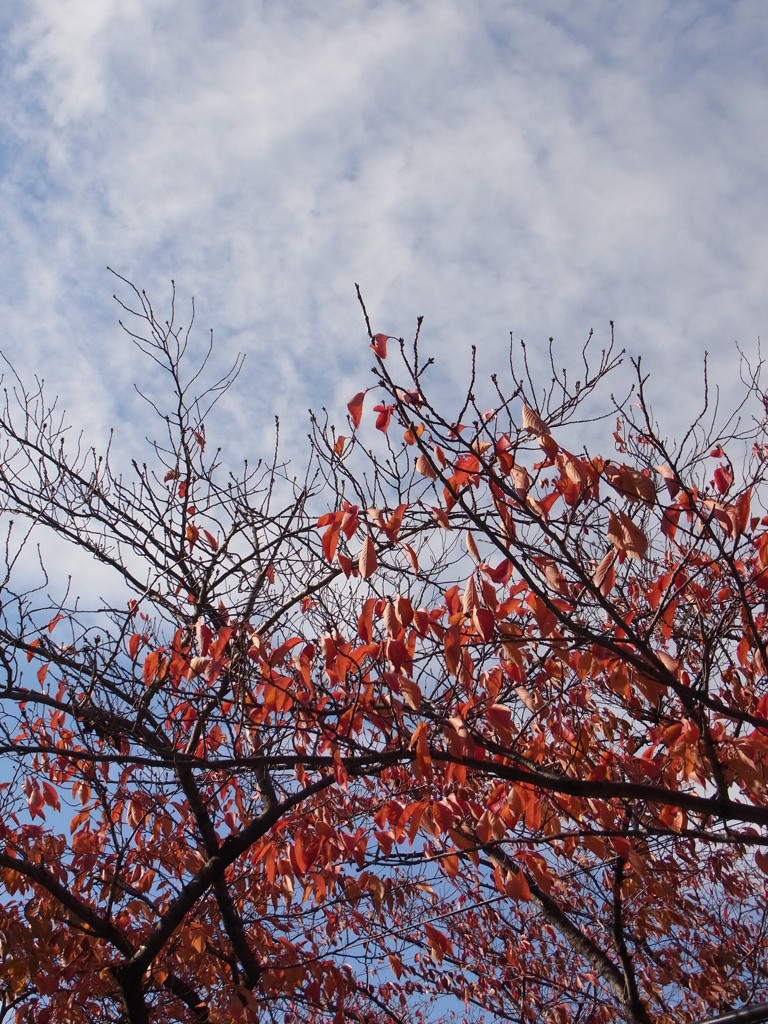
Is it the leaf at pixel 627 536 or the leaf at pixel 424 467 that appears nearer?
the leaf at pixel 627 536

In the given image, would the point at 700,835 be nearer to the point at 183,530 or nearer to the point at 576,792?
the point at 576,792

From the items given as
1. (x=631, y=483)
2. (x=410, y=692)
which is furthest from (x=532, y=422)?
(x=410, y=692)

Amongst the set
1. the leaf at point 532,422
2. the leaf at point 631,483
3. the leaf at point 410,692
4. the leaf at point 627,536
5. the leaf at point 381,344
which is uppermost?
the leaf at point 381,344

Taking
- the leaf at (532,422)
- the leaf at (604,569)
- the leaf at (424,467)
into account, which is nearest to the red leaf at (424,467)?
the leaf at (424,467)

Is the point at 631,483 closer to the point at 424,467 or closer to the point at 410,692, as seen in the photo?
the point at 424,467

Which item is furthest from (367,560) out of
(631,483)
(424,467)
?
(631,483)

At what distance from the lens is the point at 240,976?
5180mm

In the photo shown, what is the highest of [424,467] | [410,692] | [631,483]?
[424,467]

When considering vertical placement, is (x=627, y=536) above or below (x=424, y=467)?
below

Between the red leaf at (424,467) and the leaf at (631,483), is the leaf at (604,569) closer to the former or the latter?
the leaf at (631,483)

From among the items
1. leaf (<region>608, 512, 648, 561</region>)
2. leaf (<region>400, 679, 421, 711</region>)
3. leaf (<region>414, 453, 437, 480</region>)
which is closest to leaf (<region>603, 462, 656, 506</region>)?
leaf (<region>608, 512, 648, 561</region>)

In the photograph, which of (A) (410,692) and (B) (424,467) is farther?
(B) (424,467)

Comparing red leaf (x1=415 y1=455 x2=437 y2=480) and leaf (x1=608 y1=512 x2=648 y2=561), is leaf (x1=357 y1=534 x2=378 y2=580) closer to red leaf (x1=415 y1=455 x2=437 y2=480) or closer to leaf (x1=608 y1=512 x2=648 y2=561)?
red leaf (x1=415 y1=455 x2=437 y2=480)

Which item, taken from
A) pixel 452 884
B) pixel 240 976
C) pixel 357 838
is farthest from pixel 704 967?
pixel 357 838
